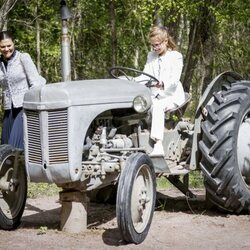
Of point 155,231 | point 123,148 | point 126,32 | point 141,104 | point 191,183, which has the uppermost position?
point 141,104

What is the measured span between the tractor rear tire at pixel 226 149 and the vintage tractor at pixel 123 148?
10 mm

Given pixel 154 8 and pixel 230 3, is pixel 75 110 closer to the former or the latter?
pixel 154 8

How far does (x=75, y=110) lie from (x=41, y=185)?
172 inches

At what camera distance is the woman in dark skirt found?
6.84 m

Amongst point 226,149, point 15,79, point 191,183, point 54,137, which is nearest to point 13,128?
point 15,79

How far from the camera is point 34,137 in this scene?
5906 mm

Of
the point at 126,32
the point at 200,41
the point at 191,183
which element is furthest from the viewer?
the point at 126,32

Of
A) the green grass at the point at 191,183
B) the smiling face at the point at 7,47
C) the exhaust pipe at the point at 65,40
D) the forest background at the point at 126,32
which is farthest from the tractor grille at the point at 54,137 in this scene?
the forest background at the point at 126,32

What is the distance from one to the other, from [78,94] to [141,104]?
2.46 feet

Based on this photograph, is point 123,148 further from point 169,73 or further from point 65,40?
point 65,40

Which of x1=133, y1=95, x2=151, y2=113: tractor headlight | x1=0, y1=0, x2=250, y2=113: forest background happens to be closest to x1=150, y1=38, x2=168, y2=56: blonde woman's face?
x1=133, y1=95, x2=151, y2=113: tractor headlight

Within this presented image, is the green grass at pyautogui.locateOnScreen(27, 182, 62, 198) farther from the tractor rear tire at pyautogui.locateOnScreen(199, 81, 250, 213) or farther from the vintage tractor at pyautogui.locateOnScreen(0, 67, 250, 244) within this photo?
the tractor rear tire at pyautogui.locateOnScreen(199, 81, 250, 213)

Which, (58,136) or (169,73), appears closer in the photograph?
(58,136)

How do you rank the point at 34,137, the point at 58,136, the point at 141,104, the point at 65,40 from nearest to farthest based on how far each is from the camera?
1. the point at 58,136
2. the point at 34,137
3. the point at 141,104
4. the point at 65,40
